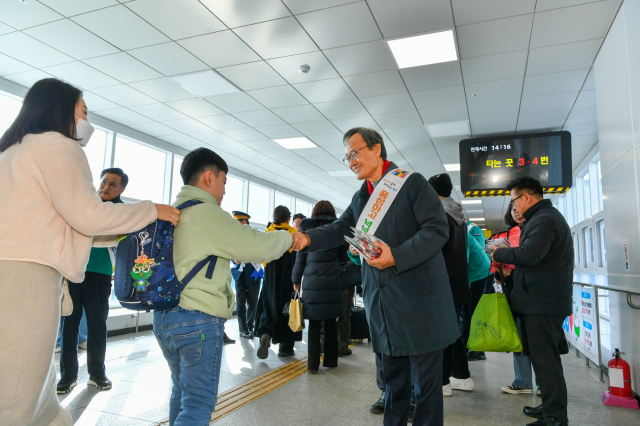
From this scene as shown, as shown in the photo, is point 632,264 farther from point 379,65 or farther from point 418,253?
point 379,65

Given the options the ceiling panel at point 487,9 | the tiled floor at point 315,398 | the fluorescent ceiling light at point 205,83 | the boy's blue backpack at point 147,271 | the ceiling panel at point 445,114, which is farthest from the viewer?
the ceiling panel at point 445,114

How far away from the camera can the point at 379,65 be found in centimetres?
467

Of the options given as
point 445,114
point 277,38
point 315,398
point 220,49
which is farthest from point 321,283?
point 445,114

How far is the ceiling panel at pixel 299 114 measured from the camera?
6018 mm

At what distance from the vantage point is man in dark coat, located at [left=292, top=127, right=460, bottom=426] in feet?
5.38

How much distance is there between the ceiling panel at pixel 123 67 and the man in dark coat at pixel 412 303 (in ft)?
12.8

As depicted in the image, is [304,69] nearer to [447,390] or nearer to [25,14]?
[25,14]

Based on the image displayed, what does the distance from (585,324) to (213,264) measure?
460 centimetres

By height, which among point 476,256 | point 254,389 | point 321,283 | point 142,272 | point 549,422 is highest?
point 476,256

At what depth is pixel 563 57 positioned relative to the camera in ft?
14.7

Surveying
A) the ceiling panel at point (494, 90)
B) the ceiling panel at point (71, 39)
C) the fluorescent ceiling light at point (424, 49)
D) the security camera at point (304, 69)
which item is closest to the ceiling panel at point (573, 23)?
the fluorescent ceiling light at point (424, 49)

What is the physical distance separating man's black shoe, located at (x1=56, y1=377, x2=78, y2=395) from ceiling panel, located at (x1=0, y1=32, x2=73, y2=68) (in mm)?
3348

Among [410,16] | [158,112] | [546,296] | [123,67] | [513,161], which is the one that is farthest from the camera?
[513,161]

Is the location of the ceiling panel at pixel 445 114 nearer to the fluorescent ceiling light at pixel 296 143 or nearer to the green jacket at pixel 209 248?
the fluorescent ceiling light at pixel 296 143
